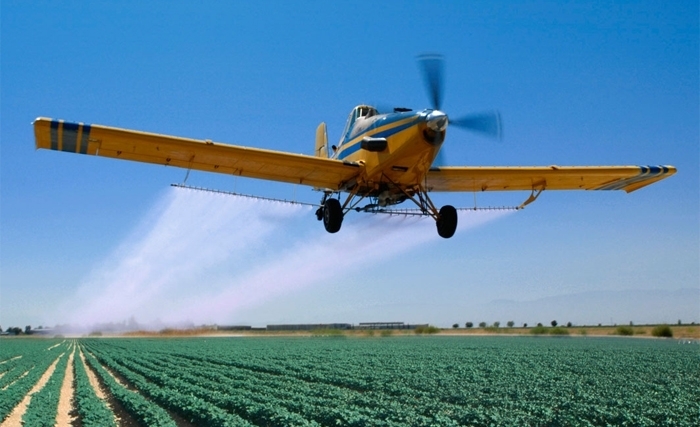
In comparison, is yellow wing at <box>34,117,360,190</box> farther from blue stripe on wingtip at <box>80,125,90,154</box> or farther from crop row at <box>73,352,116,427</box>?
crop row at <box>73,352,116,427</box>

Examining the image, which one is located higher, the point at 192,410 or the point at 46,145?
the point at 46,145

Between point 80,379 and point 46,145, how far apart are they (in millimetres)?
28894

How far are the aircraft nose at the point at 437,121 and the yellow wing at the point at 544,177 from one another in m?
2.04

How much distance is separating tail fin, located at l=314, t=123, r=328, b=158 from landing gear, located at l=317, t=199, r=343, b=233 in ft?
23.2

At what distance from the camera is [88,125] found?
535 inches

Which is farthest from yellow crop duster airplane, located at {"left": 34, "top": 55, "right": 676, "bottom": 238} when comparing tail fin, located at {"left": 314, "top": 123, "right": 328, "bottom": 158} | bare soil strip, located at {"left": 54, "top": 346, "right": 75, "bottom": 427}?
bare soil strip, located at {"left": 54, "top": 346, "right": 75, "bottom": 427}

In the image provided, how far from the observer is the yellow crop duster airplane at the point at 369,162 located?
559 inches

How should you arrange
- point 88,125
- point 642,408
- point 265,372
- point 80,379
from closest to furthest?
point 88,125
point 642,408
point 80,379
point 265,372

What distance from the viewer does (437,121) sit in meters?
14.1

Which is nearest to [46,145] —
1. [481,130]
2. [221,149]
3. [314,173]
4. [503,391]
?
[221,149]

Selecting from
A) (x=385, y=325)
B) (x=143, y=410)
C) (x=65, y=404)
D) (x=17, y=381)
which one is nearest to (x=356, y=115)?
(x=143, y=410)

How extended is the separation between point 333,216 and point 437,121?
3382mm

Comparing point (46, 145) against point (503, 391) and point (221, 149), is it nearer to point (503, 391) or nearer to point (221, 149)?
point (221, 149)

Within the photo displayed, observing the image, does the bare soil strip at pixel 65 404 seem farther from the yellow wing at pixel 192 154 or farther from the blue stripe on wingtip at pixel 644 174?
the blue stripe on wingtip at pixel 644 174
